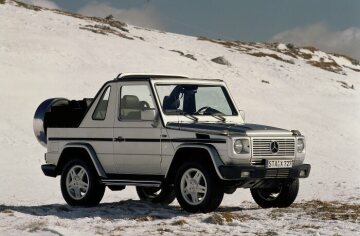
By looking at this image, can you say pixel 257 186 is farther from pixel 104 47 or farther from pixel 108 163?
pixel 104 47

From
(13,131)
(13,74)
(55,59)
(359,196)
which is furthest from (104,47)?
(359,196)

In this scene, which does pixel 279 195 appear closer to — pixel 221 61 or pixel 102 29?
pixel 221 61

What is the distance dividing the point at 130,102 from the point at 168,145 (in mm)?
1264

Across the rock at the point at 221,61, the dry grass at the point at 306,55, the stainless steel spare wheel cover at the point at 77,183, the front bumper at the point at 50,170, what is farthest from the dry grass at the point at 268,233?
the dry grass at the point at 306,55

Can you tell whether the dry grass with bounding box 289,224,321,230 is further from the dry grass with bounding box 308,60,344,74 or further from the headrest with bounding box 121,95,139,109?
the dry grass with bounding box 308,60,344,74

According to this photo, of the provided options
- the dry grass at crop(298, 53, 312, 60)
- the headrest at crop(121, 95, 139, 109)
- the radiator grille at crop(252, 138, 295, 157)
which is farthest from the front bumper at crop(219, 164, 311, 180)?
the dry grass at crop(298, 53, 312, 60)

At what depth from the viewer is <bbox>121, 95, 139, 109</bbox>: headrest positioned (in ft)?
39.8

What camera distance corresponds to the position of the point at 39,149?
77.7ft

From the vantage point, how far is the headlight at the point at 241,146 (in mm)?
10672

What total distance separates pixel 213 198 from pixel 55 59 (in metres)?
33.0

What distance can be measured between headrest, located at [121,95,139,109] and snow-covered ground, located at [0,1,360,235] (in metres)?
1.68

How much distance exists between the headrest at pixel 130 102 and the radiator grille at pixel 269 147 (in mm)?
2259

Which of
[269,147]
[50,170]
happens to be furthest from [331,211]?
[50,170]

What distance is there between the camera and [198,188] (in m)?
10.9
